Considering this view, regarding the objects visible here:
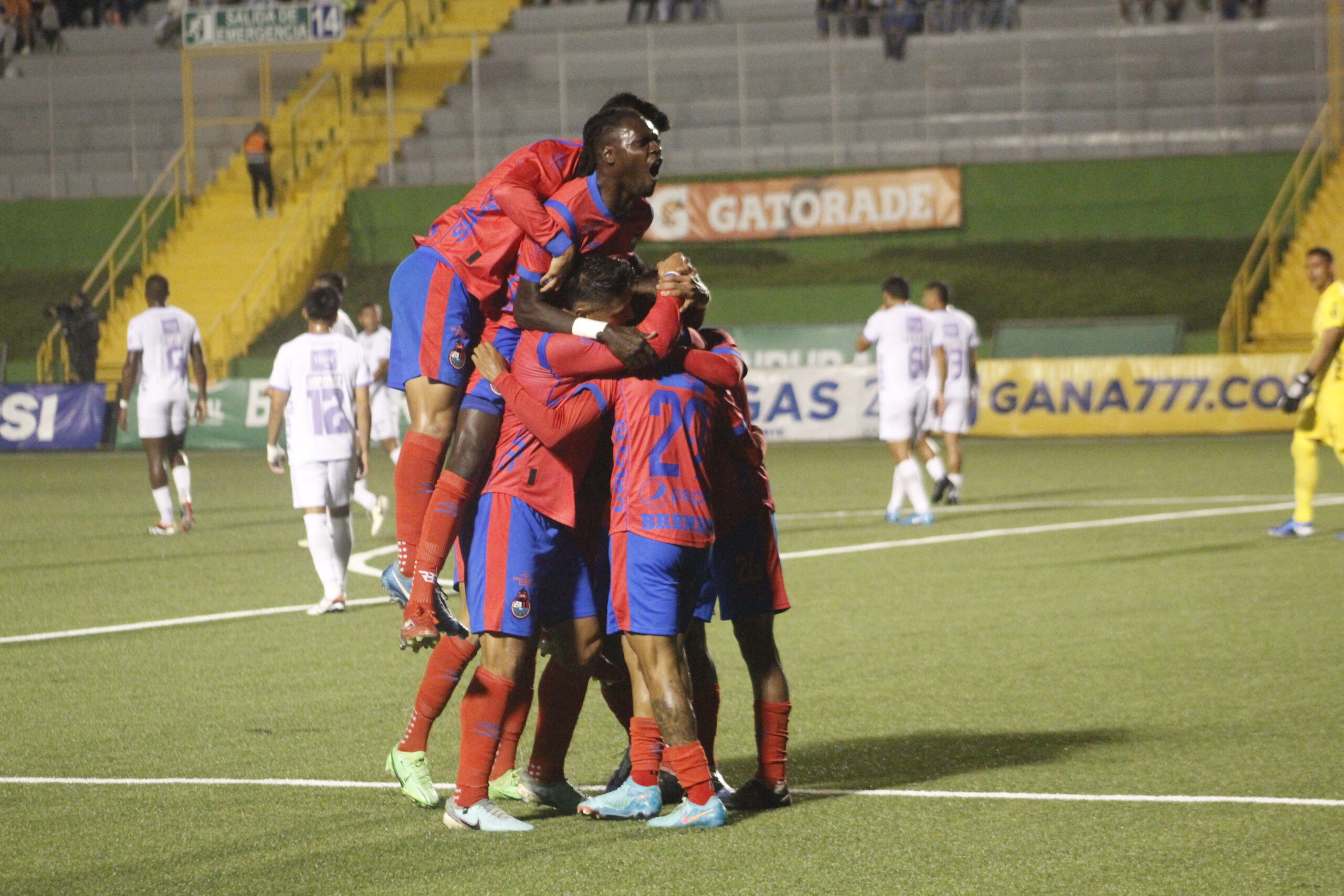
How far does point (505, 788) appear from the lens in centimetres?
616

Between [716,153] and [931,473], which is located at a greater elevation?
[716,153]

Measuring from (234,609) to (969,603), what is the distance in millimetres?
4581

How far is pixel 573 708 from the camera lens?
6.09 metres

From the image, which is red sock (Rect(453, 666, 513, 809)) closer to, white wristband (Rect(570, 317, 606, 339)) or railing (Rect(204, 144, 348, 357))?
white wristband (Rect(570, 317, 606, 339))

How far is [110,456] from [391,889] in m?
22.7

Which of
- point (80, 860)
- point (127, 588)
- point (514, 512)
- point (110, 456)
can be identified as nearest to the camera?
point (80, 860)

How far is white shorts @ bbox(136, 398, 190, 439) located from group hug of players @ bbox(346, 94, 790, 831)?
412 inches

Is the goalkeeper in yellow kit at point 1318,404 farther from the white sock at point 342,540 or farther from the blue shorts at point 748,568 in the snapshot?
the blue shorts at point 748,568

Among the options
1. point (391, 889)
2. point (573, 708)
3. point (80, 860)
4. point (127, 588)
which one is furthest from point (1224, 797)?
point (127, 588)

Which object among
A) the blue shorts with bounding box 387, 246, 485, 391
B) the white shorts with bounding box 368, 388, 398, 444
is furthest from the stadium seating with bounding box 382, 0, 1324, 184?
the blue shorts with bounding box 387, 246, 485, 391

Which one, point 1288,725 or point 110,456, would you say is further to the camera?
point 110,456

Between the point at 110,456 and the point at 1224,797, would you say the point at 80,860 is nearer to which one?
the point at 1224,797

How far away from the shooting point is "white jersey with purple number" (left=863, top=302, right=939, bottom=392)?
16438 millimetres

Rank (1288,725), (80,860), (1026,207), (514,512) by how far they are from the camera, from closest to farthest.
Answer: (80,860) < (514,512) < (1288,725) < (1026,207)
